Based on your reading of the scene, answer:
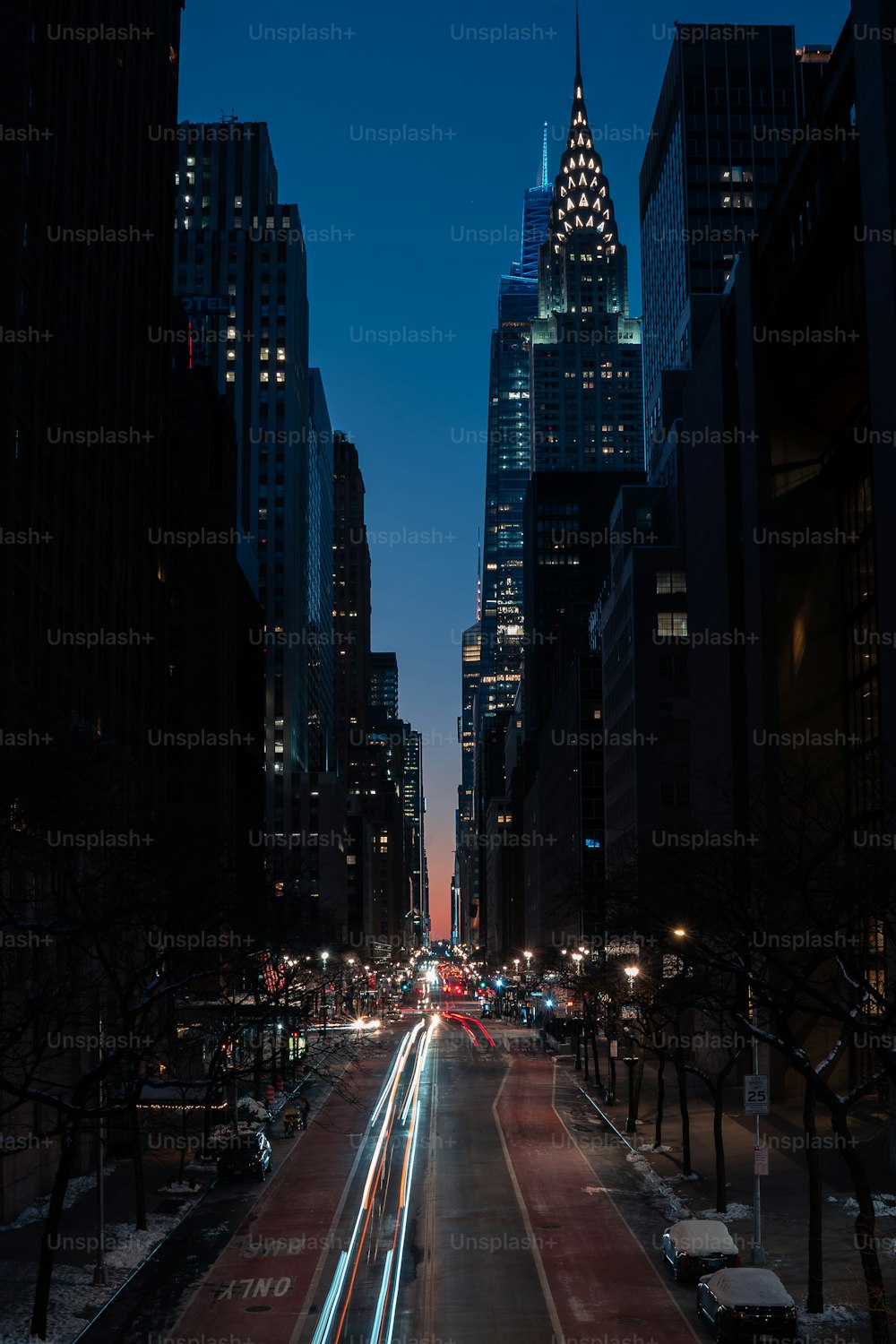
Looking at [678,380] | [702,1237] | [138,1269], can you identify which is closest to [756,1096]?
[702,1237]

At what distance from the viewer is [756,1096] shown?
114 feet

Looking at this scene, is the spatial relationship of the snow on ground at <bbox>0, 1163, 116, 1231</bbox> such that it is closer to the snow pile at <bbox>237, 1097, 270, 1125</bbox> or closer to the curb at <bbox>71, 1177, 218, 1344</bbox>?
the curb at <bbox>71, 1177, 218, 1344</bbox>

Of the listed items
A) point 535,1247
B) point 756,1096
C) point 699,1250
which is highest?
point 756,1096

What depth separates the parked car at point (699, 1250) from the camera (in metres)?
30.7

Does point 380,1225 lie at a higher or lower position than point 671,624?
lower

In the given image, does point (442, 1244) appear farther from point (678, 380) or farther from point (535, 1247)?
point (678, 380)

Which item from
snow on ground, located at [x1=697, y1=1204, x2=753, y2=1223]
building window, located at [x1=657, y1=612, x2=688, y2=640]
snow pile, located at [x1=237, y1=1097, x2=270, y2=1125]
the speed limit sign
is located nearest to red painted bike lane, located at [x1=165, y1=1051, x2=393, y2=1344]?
snow pile, located at [x1=237, y1=1097, x2=270, y2=1125]

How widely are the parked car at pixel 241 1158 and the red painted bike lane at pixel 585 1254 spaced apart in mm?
8244

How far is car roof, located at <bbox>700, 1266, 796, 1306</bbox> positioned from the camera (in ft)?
85.7

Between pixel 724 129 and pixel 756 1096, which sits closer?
pixel 756 1096

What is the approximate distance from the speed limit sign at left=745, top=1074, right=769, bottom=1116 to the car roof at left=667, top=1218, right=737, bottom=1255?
3.29 metres

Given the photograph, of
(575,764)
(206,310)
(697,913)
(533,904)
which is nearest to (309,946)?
(697,913)

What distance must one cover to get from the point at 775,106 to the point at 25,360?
15400 cm

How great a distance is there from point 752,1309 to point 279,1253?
43.4 ft
